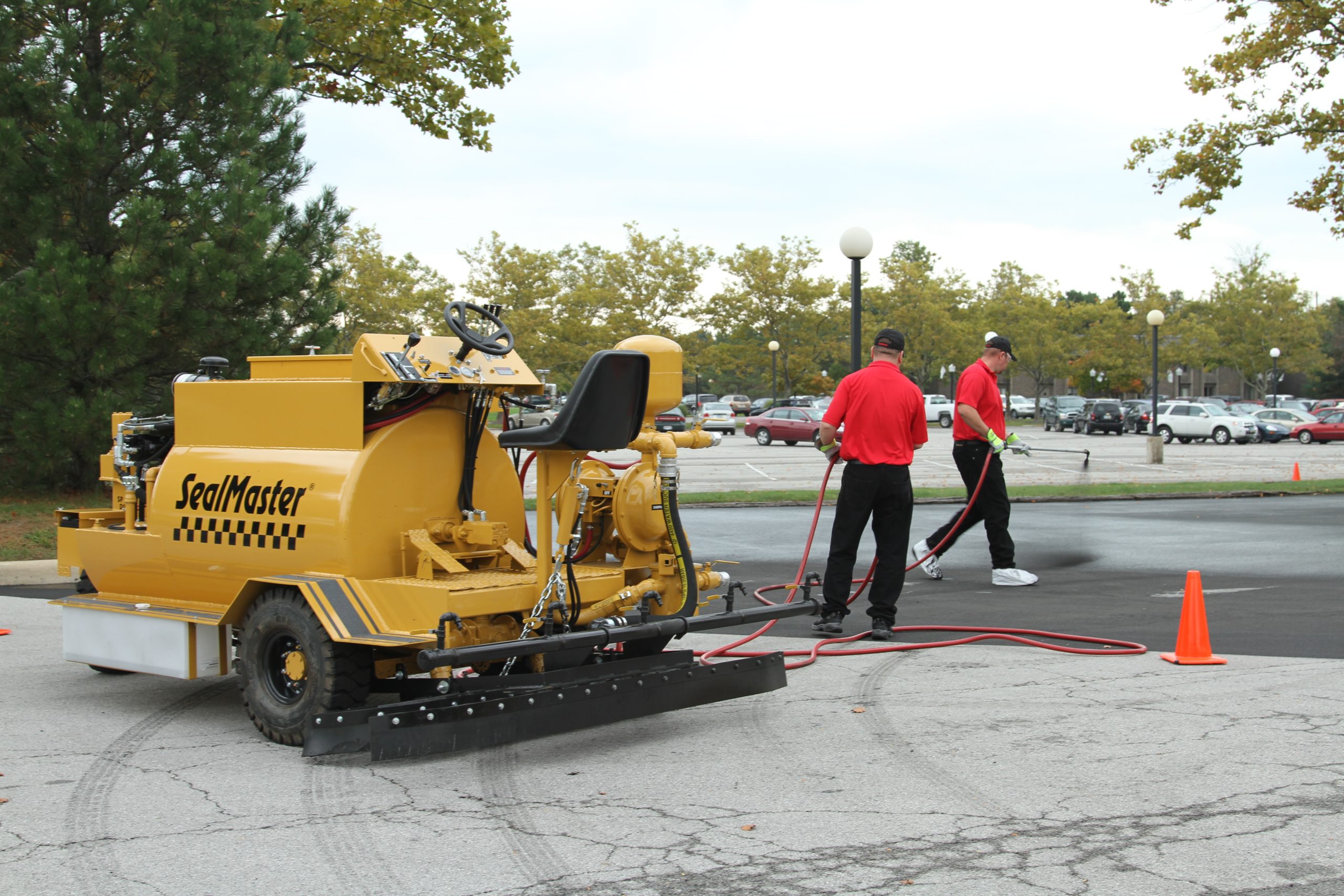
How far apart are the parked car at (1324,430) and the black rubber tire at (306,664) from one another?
46.5 metres

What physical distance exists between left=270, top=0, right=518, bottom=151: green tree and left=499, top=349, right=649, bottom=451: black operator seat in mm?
15361

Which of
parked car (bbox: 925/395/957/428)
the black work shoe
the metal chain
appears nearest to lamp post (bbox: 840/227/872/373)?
the black work shoe

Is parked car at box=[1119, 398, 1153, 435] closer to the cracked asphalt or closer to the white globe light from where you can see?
the white globe light

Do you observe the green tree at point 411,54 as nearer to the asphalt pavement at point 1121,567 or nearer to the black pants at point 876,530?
the asphalt pavement at point 1121,567

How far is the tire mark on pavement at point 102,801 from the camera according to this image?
3924mm

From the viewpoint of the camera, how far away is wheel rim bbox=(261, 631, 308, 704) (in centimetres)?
543

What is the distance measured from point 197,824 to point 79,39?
12050mm

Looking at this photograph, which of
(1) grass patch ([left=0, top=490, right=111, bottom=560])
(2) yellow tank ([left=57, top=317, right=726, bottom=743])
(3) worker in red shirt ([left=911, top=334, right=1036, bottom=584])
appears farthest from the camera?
(1) grass patch ([left=0, top=490, right=111, bottom=560])

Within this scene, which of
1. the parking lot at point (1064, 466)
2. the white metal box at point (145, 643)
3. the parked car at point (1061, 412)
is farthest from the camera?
the parked car at point (1061, 412)

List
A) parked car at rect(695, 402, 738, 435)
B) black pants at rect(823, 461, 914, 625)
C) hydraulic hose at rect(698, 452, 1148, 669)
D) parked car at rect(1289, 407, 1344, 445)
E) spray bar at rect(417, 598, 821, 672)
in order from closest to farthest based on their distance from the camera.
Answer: spray bar at rect(417, 598, 821, 672) → hydraulic hose at rect(698, 452, 1148, 669) → black pants at rect(823, 461, 914, 625) → parked car at rect(1289, 407, 1344, 445) → parked car at rect(695, 402, 738, 435)

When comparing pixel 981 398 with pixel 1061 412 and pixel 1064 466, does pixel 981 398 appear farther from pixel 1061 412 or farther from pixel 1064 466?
pixel 1061 412

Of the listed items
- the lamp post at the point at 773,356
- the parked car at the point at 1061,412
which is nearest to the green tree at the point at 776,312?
the lamp post at the point at 773,356

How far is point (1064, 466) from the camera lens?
30.6 metres

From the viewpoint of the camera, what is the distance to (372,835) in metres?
4.22
